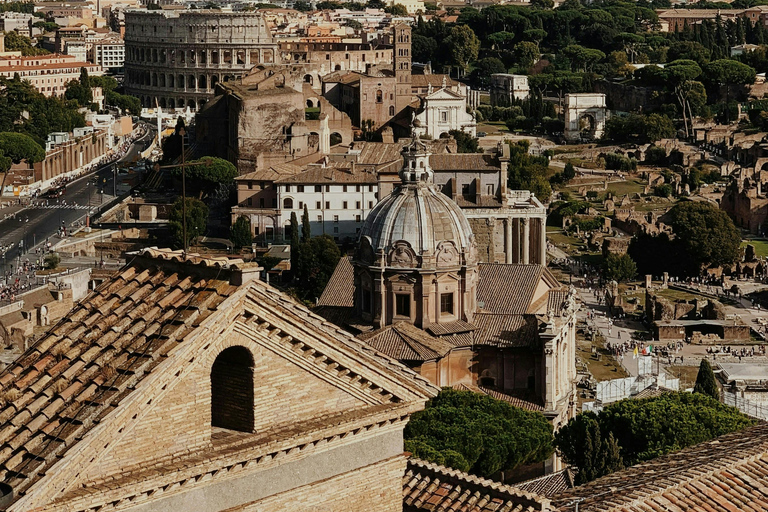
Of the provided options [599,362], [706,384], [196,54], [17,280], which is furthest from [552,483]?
[196,54]

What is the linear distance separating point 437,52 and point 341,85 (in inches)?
1631

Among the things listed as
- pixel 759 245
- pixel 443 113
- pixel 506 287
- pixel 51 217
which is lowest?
pixel 759 245

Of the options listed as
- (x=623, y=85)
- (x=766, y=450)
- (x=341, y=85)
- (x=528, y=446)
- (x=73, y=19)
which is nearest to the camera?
(x=766, y=450)

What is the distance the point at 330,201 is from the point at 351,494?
5075 centimetres

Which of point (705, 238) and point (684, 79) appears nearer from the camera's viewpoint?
point (705, 238)

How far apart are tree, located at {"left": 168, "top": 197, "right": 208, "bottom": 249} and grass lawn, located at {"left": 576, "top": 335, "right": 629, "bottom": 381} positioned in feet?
52.9

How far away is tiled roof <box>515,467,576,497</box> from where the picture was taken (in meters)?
24.4

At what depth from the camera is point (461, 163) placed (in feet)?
169

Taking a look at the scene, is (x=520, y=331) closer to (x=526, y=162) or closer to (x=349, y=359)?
(x=349, y=359)

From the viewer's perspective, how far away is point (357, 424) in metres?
9.84

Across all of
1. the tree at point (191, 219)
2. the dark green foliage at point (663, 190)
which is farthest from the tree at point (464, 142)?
the tree at point (191, 219)

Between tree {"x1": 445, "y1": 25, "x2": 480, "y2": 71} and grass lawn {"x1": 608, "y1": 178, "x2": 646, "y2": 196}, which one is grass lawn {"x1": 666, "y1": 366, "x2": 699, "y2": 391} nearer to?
grass lawn {"x1": 608, "y1": 178, "x2": 646, "y2": 196}

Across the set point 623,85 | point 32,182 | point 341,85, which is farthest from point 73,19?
point 32,182

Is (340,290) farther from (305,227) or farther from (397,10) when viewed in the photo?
(397,10)
